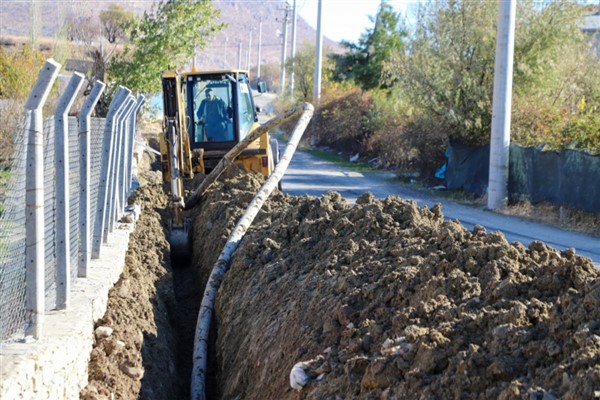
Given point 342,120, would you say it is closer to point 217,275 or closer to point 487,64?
point 487,64

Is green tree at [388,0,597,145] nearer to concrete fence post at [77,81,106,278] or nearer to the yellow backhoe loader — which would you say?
the yellow backhoe loader

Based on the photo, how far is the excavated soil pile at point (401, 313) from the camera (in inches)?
187

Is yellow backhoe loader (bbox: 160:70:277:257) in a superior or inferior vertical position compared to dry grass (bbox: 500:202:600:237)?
superior

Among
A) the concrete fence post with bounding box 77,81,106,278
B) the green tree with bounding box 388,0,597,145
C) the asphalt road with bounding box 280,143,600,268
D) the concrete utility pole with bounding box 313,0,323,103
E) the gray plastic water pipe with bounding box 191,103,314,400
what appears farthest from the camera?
the concrete utility pole with bounding box 313,0,323,103

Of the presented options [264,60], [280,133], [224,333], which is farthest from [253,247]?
[264,60]

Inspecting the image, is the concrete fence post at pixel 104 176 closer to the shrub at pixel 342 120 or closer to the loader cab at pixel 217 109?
the loader cab at pixel 217 109

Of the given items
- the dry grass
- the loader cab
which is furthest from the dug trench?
the dry grass

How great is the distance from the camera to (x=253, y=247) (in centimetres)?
1009

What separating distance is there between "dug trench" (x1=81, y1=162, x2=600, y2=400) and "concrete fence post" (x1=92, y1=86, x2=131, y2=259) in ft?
1.74

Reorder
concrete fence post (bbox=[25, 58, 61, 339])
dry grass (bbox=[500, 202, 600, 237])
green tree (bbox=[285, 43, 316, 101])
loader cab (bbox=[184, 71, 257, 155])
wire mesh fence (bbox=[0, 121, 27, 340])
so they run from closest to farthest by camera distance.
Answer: concrete fence post (bbox=[25, 58, 61, 339])
wire mesh fence (bbox=[0, 121, 27, 340])
loader cab (bbox=[184, 71, 257, 155])
dry grass (bbox=[500, 202, 600, 237])
green tree (bbox=[285, 43, 316, 101])

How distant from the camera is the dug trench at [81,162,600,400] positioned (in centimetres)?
482

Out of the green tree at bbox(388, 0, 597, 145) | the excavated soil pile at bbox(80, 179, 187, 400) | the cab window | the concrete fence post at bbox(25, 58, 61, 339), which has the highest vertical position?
the green tree at bbox(388, 0, 597, 145)

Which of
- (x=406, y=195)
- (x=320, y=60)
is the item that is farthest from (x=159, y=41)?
(x=320, y=60)

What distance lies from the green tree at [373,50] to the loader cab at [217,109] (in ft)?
96.6
